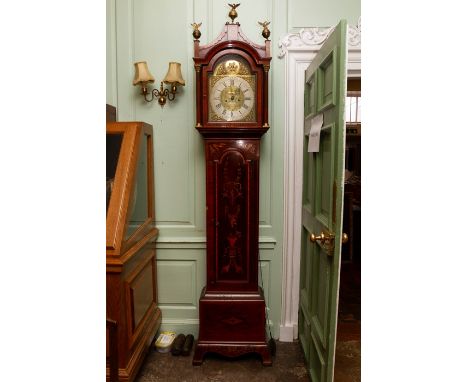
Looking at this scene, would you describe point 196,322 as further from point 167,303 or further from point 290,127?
point 290,127

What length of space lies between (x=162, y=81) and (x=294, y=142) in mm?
972

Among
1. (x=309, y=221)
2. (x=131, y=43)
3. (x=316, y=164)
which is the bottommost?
(x=309, y=221)

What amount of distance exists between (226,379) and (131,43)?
7.25 ft

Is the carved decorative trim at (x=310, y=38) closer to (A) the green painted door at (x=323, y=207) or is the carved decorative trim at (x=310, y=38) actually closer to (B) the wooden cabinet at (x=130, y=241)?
(A) the green painted door at (x=323, y=207)

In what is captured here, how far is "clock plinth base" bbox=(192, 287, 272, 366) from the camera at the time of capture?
2.27 meters

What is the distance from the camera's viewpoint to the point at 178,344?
8.13 ft

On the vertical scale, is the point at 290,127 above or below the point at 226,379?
above

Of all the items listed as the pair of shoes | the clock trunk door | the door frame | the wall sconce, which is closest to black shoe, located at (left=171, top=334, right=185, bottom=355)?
the pair of shoes

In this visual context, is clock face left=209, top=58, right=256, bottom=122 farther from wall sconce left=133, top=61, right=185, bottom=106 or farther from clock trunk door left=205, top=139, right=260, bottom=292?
wall sconce left=133, top=61, right=185, bottom=106

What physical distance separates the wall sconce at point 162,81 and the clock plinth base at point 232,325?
132cm

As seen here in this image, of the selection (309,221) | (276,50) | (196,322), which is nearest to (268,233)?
(309,221)

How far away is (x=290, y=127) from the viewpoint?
2482 millimetres

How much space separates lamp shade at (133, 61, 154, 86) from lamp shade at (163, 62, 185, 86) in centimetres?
11
